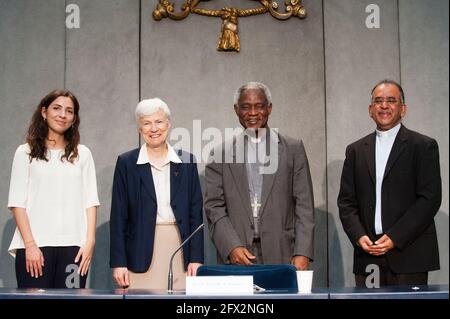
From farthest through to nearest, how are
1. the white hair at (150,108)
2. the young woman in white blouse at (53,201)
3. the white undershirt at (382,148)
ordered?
1. the white undershirt at (382,148)
2. the white hair at (150,108)
3. the young woman in white blouse at (53,201)

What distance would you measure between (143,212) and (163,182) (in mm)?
213

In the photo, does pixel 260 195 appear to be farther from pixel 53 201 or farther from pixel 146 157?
pixel 53 201

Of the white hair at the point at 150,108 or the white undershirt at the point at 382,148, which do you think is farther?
the white undershirt at the point at 382,148

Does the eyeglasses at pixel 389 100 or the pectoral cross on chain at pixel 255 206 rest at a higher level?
the eyeglasses at pixel 389 100

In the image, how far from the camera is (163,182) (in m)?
4.30

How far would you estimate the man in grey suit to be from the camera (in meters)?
4.18

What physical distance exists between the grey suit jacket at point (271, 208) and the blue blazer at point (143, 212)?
104 mm

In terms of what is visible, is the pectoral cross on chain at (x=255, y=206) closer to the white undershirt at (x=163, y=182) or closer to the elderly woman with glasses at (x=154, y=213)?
the elderly woman with glasses at (x=154, y=213)

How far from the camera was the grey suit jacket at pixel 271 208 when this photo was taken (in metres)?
4.18

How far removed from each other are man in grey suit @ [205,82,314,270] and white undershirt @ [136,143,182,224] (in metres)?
0.22

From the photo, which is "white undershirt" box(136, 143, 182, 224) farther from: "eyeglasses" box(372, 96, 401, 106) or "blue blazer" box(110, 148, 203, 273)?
"eyeglasses" box(372, 96, 401, 106)

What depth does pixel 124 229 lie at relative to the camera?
4.24m

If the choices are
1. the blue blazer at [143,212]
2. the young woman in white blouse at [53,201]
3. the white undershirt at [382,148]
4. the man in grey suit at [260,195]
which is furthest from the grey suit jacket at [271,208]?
the young woman in white blouse at [53,201]
